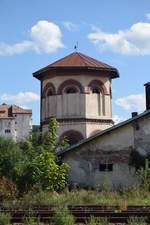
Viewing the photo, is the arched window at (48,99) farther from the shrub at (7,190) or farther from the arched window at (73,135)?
the shrub at (7,190)

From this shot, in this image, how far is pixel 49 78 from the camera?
31.5 metres

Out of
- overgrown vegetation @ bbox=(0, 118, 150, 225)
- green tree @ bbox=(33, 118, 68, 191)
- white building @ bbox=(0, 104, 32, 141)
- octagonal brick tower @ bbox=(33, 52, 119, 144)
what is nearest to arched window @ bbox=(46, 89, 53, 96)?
octagonal brick tower @ bbox=(33, 52, 119, 144)

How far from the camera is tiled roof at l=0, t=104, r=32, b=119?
82.3m

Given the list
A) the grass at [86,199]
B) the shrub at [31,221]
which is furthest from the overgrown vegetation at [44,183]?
the shrub at [31,221]

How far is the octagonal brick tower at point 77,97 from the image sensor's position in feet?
98.2

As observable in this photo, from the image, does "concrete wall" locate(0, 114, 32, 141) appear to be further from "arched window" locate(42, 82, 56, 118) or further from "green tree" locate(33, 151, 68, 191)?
"green tree" locate(33, 151, 68, 191)

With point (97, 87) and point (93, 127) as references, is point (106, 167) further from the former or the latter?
point (97, 87)

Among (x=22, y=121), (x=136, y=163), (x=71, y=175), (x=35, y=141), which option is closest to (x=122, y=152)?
(x=136, y=163)

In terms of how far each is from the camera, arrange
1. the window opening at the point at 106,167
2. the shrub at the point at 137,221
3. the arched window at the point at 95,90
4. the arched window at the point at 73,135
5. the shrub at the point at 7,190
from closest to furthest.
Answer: the shrub at the point at 137,221 < the shrub at the point at 7,190 < the window opening at the point at 106,167 < the arched window at the point at 73,135 < the arched window at the point at 95,90

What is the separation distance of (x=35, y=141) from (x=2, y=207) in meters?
9.80

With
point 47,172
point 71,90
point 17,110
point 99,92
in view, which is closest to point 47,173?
point 47,172

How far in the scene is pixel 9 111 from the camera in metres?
83.3

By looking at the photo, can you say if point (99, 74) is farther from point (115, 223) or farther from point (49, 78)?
point (115, 223)

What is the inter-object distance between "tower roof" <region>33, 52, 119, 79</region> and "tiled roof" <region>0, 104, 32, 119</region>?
50.8 meters
